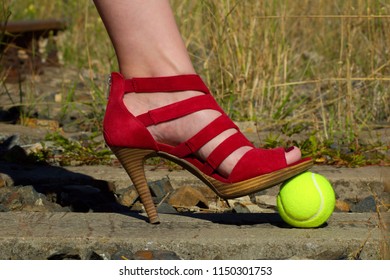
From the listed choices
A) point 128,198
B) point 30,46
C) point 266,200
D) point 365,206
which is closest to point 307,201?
point 365,206

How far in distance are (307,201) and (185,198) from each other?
2.56 ft

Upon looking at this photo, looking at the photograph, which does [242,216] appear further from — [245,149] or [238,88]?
[238,88]

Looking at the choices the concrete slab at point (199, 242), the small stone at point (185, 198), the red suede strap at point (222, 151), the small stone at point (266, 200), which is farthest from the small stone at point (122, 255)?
the small stone at point (266, 200)

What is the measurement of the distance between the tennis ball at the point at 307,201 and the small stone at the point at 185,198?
684mm

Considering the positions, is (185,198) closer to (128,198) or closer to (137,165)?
(128,198)

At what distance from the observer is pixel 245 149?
2.86 metres

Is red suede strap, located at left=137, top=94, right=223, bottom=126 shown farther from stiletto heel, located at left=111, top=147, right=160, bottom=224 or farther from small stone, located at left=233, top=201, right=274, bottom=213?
small stone, located at left=233, top=201, right=274, bottom=213

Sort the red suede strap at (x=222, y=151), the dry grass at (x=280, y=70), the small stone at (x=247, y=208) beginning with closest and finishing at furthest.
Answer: the red suede strap at (x=222, y=151) → the small stone at (x=247, y=208) → the dry grass at (x=280, y=70)

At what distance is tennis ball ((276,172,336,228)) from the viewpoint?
2725mm

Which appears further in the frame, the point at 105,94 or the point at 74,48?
the point at 74,48

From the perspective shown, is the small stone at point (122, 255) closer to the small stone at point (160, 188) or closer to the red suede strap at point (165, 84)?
the red suede strap at point (165, 84)

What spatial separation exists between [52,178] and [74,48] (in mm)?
3861

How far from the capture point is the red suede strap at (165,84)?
2822 mm
